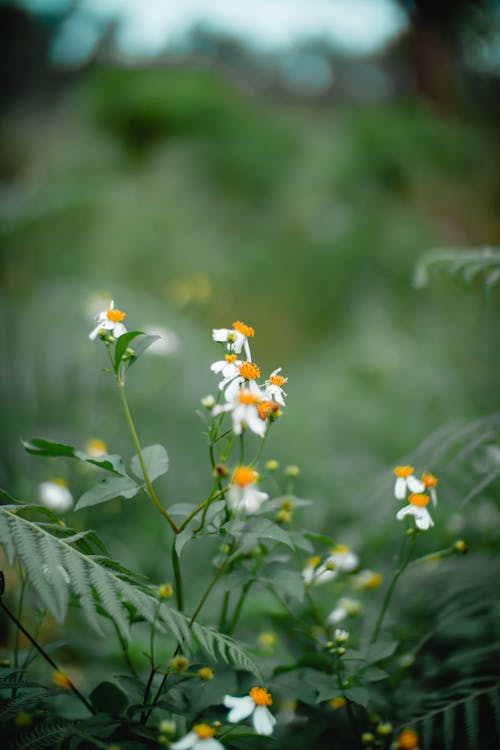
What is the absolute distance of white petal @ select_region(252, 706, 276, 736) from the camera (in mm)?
531

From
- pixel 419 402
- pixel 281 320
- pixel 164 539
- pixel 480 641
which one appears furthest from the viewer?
pixel 281 320

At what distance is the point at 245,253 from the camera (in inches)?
123

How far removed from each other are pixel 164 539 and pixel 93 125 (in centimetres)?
333

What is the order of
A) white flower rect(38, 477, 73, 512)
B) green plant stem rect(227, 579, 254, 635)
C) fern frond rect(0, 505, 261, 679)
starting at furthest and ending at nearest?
white flower rect(38, 477, 73, 512) → green plant stem rect(227, 579, 254, 635) → fern frond rect(0, 505, 261, 679)

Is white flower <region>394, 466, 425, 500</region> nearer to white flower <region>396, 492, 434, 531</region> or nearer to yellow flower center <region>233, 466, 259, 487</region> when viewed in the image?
white flower <region>396, 492, 434, 531</region>

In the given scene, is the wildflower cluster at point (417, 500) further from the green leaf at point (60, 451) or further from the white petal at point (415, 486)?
the green leaf at point (60, 451)

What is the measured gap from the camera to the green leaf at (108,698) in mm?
621

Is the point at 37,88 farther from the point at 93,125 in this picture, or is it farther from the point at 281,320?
the point at 281,320

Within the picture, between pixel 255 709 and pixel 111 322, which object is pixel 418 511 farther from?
pixel 111 322

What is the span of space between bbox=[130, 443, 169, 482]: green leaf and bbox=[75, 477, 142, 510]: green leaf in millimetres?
26

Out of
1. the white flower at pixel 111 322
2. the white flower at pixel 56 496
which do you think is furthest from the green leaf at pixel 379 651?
the white flower at pixel 56 496

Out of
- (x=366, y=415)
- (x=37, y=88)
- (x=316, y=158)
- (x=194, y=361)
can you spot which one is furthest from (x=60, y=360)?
(x=37, y=88)

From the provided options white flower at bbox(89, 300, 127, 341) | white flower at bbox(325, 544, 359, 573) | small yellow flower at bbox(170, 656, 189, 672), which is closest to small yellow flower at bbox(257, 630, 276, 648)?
white flower at bbox(325, 544, 359, 573)

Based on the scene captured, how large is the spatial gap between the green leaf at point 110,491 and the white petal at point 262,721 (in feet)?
0.94
